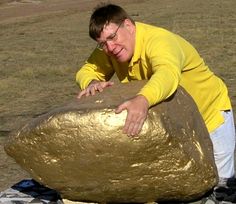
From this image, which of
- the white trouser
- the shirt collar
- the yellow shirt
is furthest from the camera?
the white trouser

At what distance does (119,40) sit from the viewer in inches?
→ 197

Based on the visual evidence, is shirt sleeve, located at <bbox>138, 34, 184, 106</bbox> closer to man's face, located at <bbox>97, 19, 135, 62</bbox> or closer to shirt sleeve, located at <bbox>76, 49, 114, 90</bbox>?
man's face, located at <bbox>97, 19, 135, 62</bbox>

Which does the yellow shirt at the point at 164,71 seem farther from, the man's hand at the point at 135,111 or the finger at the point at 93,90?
the finger at the point at 93,90

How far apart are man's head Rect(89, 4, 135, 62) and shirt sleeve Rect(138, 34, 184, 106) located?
143 mm

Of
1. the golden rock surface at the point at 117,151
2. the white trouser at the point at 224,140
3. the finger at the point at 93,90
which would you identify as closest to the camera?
the golden rock surface at the point at 117,151

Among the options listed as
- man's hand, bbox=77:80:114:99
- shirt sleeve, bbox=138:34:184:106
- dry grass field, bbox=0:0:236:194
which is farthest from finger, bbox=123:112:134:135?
dry grass field, bbox=0:0:236:194

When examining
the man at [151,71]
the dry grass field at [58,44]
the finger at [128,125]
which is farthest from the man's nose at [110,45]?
the dry grass field at [58,44]

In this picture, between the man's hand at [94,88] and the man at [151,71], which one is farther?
the man's hand at [94,88]

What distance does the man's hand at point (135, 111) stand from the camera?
4.61m

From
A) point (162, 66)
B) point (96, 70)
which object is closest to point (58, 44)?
point (96, 70)

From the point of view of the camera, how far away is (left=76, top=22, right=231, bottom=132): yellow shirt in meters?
4.71

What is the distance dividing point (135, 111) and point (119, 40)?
59cm

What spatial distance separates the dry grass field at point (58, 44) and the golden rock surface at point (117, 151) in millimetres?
2467

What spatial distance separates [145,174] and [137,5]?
893 inches
